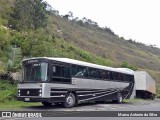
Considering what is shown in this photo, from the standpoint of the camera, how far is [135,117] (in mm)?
16344

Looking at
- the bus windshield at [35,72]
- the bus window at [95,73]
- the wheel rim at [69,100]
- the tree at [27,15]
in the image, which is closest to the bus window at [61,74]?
the bus windshield at [35,72]

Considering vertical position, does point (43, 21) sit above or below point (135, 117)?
above

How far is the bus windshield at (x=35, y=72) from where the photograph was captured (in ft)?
74.2

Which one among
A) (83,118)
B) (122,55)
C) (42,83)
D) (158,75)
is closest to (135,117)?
(83,118)

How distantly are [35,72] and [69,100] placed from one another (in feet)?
9.87

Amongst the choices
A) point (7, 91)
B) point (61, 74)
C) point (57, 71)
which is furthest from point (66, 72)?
point (7, 91)

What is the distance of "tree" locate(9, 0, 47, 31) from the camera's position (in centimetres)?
3938

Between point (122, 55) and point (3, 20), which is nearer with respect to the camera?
point (3, 20)

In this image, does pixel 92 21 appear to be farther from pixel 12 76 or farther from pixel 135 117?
pixel 135 117

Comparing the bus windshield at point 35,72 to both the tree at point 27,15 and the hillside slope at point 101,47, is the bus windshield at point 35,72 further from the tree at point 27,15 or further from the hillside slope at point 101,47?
the hillside slope at point 101,47

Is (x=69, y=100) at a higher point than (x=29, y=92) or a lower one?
lower

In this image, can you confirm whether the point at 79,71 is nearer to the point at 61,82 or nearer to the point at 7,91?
the point at 61,82

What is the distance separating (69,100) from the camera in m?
24.3

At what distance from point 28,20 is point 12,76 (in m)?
13.7
